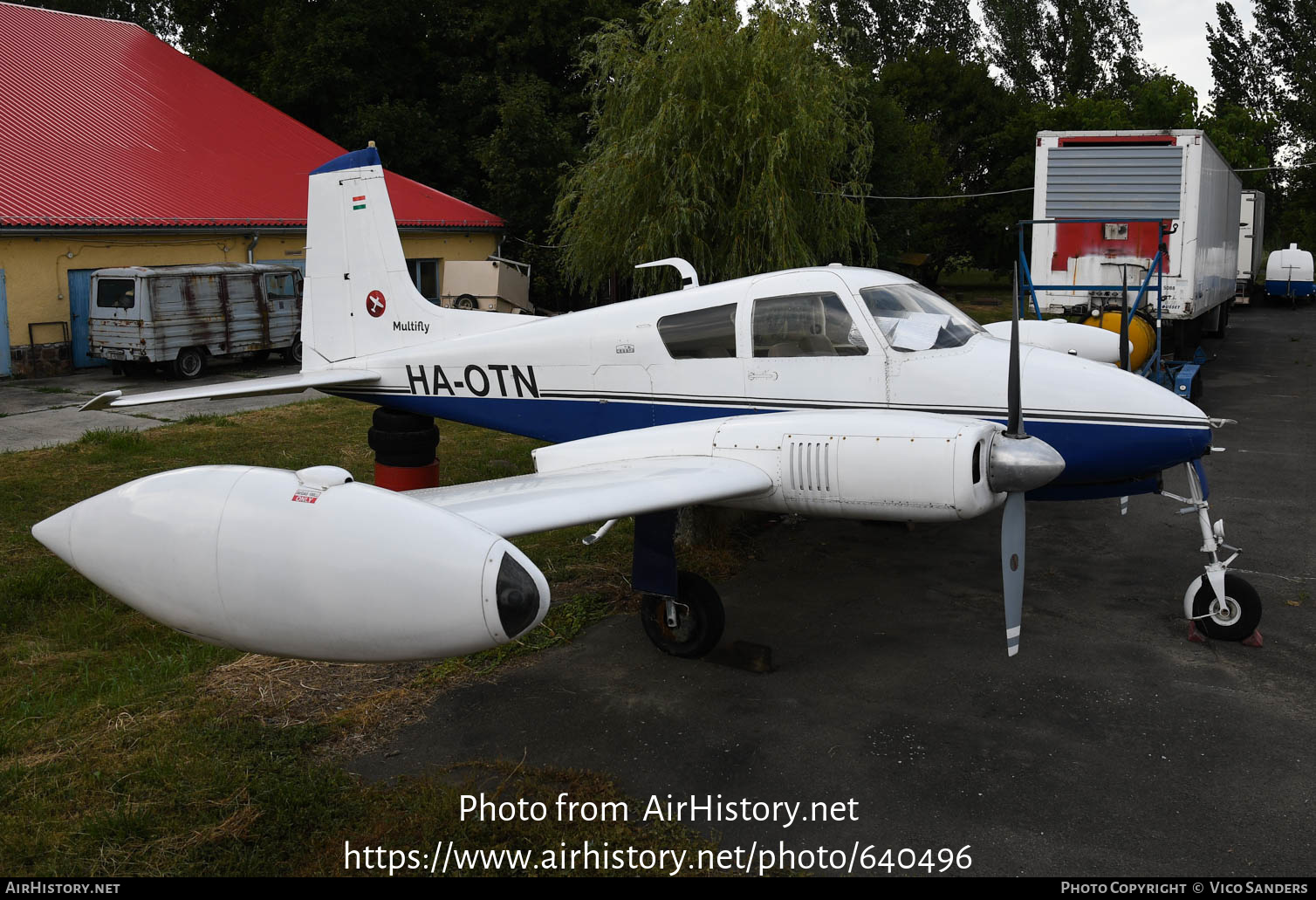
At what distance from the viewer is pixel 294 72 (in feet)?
107

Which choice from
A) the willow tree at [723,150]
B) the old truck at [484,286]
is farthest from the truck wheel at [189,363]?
the willow tree at [723,150]

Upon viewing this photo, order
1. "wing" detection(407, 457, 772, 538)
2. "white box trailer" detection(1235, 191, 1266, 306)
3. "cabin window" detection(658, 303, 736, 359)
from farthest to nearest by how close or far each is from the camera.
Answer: "white box trailer" detection(1235, 191, 1266, 306)
"cabin window" detection(658, 303, 736, 359)
"wing" detection(407, 457, 772, 538)

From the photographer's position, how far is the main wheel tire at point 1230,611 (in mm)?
7004

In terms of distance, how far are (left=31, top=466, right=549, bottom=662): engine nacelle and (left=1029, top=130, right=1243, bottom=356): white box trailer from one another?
14.9 metres

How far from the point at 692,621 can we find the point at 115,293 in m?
17.2

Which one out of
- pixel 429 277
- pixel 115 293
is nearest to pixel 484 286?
pixel 429 277

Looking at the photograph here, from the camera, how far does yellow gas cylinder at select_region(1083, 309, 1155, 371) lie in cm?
1461

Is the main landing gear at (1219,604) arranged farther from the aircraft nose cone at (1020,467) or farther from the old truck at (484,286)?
the old truck at (484,286)

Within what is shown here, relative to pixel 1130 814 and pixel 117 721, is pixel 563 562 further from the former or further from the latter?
pixel 1130 814

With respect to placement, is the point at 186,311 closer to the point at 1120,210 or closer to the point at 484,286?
the point at 484,286

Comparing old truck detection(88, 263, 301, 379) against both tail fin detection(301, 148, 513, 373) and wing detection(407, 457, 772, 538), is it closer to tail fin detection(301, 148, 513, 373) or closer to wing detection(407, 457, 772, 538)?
tail fin detection(301, 148, 513, 373)

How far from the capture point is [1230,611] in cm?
707

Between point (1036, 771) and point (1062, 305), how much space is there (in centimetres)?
1407

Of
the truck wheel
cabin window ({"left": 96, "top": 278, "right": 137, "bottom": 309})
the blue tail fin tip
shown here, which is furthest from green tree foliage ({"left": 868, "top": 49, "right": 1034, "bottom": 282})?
the blue tail fin tip
